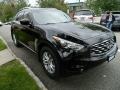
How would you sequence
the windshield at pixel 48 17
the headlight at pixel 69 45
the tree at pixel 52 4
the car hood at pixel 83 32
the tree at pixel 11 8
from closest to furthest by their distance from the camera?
the headlight at pixel 69 45 < the car hood at pixel 83 32 < the windshield at pixel 48 17 < the tree at pixel 52 4 < the tree at pixel 11 8

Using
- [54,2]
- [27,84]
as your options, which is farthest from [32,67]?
[54,2]

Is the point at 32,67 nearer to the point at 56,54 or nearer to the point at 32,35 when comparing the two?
the point at 32,35

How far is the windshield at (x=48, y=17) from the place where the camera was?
19.4ft

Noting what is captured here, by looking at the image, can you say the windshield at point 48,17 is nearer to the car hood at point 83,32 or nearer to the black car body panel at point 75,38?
the black car body panel at point 75,38

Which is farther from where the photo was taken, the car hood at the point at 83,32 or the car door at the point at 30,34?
the car door at the point at 30,34

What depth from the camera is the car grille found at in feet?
14.5

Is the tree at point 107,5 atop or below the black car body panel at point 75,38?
below

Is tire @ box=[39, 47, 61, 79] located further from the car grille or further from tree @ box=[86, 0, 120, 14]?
tree @ box=[86, 0, 120, 14]

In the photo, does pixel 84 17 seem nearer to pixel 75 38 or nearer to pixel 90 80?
pixel 90 80

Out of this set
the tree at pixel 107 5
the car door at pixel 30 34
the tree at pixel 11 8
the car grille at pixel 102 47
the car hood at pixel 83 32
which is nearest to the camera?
the car grille at pixel 102 47

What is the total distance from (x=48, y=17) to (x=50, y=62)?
1.74 meters

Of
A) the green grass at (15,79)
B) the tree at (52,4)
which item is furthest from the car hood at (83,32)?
the tree at (52,4)

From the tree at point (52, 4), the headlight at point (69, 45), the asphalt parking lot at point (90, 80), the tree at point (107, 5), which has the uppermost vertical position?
the headlight at point (69, 45)

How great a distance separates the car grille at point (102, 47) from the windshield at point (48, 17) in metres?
1.81
